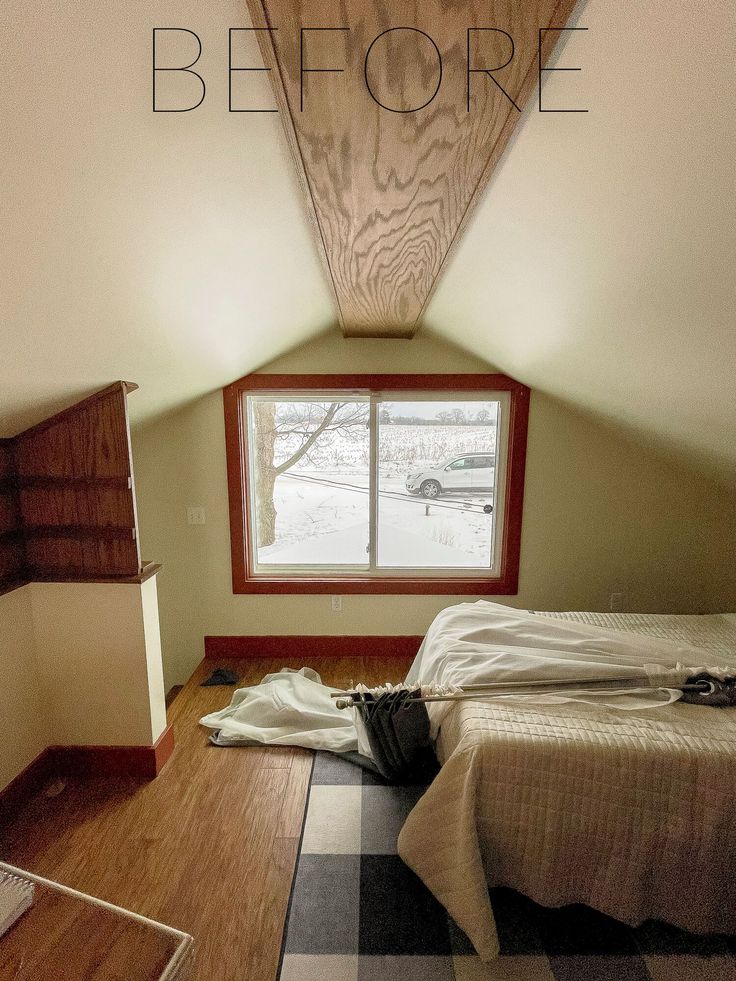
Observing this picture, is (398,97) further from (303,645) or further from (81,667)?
Result: (303,645)

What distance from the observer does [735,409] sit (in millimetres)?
1799

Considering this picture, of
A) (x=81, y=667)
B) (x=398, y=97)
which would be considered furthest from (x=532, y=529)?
(x=398, y=97)

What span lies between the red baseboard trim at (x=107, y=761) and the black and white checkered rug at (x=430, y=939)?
842 millimetres

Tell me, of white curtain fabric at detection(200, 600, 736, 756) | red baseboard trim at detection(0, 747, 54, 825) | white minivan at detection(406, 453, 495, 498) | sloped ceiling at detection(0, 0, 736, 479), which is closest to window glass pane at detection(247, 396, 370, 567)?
white minivan at detection(406, 453, 495, 498)

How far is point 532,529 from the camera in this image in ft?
10.8

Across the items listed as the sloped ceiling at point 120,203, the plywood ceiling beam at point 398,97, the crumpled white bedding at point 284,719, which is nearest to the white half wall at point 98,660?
the crumpled white bedding at point 284,719

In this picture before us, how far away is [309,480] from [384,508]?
0.57 m

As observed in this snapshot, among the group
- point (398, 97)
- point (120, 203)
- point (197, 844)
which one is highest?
point (398, 97)

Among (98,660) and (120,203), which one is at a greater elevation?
(120,203)

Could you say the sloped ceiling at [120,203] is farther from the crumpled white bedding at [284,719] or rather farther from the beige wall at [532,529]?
the crumpled white bedding at [284,719]

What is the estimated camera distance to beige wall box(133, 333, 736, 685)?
3146 mm

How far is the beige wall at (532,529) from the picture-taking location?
10.3 feet

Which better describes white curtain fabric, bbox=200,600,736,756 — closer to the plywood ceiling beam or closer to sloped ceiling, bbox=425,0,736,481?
sloped ceiling, bbox=425,0,736,481

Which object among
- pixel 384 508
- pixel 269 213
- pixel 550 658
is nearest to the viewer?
pixel 269 213
